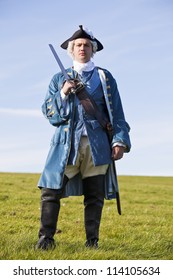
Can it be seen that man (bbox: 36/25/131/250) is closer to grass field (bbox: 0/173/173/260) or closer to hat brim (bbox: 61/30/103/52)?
hat brim (bbox: 61/30/103/52)

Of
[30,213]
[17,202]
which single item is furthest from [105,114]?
[17,202]

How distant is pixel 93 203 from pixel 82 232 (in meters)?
2.56

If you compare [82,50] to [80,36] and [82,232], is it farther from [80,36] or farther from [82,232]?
[82,232]

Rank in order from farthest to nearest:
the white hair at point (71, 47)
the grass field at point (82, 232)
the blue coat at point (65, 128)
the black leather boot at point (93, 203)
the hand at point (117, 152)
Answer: the white hair at point (71, 47), the black leather boot at point (93, 203), the hand at point (117, 152), the blue coat at point (65, 128), the grass field at point (82, 232)

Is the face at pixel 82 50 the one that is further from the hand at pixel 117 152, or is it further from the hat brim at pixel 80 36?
the hand at pixel 117 152

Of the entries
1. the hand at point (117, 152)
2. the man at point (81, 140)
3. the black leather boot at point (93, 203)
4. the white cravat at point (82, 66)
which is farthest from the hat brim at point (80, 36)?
the black leather boot at point (93, 203)

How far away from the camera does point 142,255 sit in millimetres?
7617

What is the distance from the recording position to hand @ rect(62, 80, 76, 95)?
22.3 feet

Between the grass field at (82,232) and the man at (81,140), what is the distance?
1.38ft

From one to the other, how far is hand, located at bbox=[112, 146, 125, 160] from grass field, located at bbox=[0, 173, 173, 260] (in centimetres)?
129

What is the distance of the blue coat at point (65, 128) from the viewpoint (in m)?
6.86

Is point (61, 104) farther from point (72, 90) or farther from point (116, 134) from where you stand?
point (116, 134)

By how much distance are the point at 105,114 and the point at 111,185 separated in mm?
1005

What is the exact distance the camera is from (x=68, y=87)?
6781 mm
